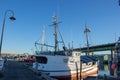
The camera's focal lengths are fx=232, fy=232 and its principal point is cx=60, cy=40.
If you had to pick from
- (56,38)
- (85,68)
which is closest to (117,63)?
(85,68)

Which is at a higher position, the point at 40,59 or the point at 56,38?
the point at 56,38

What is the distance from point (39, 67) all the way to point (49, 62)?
6.60ft

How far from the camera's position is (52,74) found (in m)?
33.0

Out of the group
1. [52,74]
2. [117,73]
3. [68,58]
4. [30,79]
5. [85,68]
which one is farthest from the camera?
[85,68]

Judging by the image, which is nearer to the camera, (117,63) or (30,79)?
(30,79)

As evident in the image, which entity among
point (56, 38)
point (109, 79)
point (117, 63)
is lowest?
point (109, 79)

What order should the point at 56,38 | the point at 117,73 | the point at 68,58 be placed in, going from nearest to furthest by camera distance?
1. the point at 117,73
2. the point at 68,58
3. the point at 56,38

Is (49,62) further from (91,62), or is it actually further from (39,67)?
(91,62)

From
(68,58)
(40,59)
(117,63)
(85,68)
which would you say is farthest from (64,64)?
(117,63)

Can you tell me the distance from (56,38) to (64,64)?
8.84 metres

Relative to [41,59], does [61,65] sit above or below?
below

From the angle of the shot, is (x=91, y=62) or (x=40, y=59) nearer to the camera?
(x=40, y=59)

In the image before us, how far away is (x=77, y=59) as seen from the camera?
37.5 m

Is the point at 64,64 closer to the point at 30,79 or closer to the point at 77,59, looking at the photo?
the point at 77,59
